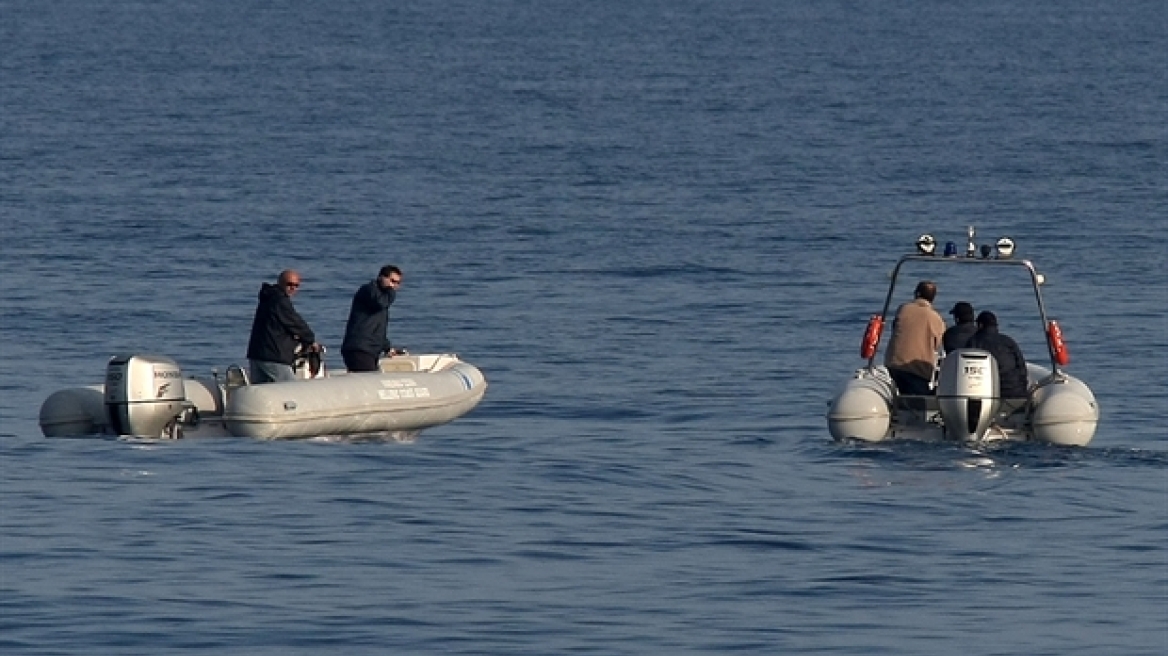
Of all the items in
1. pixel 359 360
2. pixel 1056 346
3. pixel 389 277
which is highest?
pixel 389 277

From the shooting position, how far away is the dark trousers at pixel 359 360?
21141 mm

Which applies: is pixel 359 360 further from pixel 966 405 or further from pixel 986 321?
pixel 986 321

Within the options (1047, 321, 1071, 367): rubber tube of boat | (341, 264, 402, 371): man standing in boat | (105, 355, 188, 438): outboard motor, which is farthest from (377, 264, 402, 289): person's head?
(1047, 321, 1071, 367): rubber tube of boat

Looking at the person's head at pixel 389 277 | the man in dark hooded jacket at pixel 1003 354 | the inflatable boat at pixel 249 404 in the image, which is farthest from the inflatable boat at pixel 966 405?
the person's head at pixel 389 277

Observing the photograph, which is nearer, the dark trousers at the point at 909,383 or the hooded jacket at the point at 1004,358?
the hooded jacket at the point at 1004,358

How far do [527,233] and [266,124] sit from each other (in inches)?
831

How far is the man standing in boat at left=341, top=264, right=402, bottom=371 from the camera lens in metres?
21.0

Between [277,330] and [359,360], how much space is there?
88cm

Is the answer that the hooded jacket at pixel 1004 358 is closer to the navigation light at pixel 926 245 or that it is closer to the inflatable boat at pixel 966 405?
the inflatable boat at pixel 966 405

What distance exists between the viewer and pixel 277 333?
67.3 feet

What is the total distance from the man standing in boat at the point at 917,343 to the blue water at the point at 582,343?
2.00ft

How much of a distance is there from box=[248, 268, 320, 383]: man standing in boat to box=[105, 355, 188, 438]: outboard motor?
2.45 ft

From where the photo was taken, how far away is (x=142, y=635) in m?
14.0

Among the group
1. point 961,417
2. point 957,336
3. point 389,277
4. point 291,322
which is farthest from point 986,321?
point 291,322
